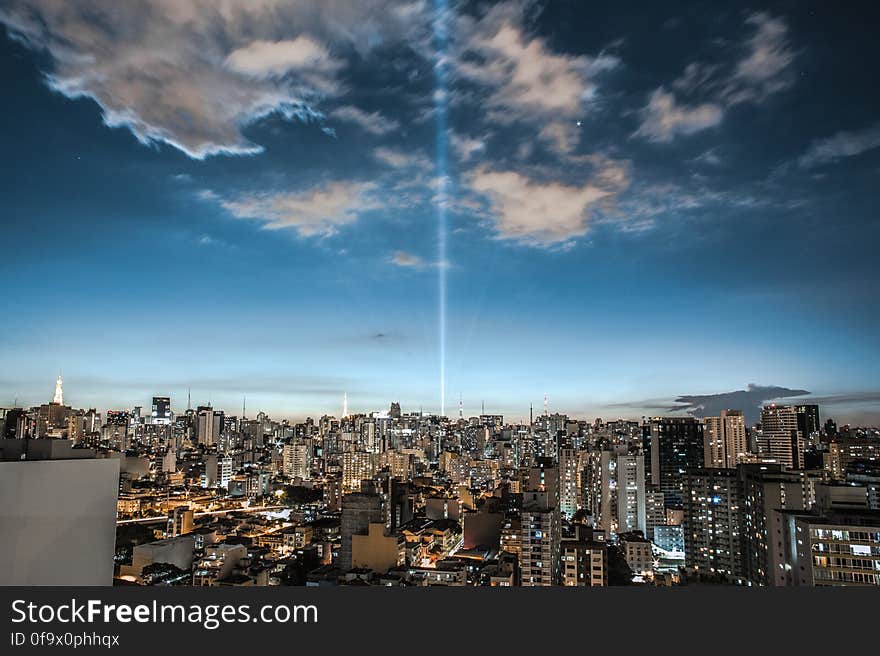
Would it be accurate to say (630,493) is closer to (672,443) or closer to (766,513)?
(672,443)

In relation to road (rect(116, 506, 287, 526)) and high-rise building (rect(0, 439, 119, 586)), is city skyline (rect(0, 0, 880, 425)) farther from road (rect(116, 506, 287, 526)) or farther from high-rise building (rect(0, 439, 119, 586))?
road (rect(116, 506, 287, 526))

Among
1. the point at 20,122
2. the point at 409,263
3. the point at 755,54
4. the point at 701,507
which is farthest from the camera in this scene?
the point at 701,507

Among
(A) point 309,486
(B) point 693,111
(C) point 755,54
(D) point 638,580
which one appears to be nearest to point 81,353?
(B) point 693,111

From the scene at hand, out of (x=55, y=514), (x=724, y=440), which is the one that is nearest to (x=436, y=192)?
(x=55, y=514)

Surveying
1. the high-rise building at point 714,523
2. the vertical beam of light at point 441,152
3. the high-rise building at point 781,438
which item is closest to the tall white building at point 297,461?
the high-rise building at point 714,523

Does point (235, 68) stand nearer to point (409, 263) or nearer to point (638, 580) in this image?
point (409, 263)

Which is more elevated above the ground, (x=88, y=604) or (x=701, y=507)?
(x=88, y=604)
